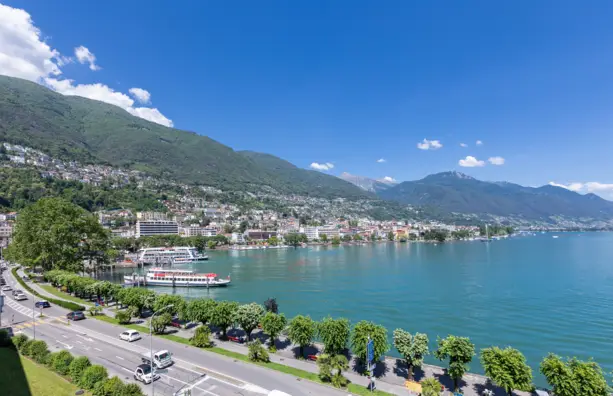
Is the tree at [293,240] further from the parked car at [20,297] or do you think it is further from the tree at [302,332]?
the tree at [302,332]

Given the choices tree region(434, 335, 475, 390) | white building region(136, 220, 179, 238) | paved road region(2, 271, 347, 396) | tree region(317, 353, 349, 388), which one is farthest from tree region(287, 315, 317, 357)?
white building region(136, 220, 179, 238)

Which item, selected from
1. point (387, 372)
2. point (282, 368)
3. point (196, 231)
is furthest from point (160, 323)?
point (196, 231)

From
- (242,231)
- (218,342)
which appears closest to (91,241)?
(218,342)

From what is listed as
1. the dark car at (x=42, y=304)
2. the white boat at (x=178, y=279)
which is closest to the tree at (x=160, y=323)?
the dark car at (x=42, y=304)

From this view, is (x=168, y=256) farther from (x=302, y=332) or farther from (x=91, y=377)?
(x=91, y=377)

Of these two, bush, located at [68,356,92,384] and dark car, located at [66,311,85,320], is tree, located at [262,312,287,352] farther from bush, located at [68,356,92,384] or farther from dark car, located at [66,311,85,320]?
dark car, located at [66,311,85,320]

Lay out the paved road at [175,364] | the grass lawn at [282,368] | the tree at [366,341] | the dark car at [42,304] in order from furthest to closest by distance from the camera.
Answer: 1. the dark car at [42,304]
2. the tree at [366,341]
3. the grass lawn at [282,368]
4. the paved road at [175,364]

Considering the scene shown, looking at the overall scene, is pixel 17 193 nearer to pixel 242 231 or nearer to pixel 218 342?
pixel 242 231
